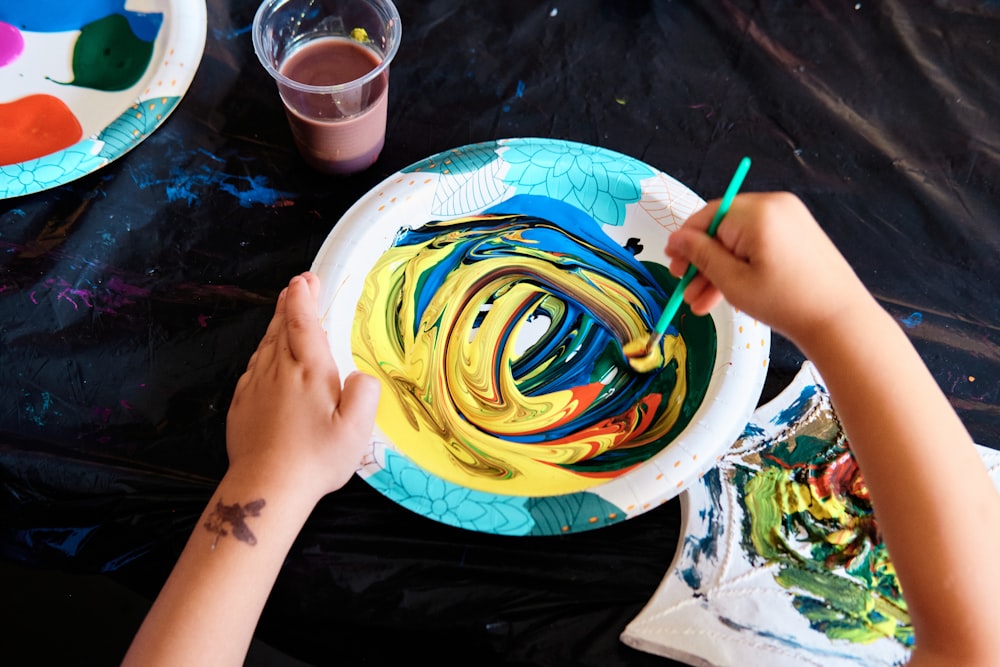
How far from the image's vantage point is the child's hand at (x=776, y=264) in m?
0.77

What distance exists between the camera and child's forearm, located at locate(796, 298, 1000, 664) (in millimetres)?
750

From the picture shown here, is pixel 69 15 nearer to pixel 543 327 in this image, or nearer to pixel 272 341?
pixel 272 341

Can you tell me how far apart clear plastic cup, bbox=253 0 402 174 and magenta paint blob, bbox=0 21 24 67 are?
452 millimetres

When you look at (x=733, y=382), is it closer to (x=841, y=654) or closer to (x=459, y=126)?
(x=841, y=654)

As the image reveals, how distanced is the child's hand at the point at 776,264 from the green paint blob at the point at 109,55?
96cm

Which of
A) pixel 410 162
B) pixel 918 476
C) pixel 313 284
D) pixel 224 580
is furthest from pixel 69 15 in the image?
pixel 918 476

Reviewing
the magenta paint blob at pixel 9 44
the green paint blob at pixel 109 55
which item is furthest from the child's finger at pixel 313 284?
the magenta paint blob at pixel 9 44

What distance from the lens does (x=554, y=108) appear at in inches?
49.6

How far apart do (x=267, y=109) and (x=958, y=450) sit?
3.68 feet

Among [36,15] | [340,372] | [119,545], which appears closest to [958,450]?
[340,372]

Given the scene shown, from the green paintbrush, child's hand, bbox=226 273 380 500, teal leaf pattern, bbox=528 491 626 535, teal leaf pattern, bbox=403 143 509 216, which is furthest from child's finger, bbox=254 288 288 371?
the green paintbrush

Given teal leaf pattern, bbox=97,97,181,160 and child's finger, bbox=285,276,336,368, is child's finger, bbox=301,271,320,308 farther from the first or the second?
teal leaf pattern, bbox=97,97,181,160

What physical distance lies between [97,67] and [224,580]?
91 centimetres

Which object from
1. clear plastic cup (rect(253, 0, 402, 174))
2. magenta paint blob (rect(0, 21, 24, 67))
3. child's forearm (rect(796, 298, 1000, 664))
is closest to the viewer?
child's forearm (rect(796, 298, 1000, 664))
